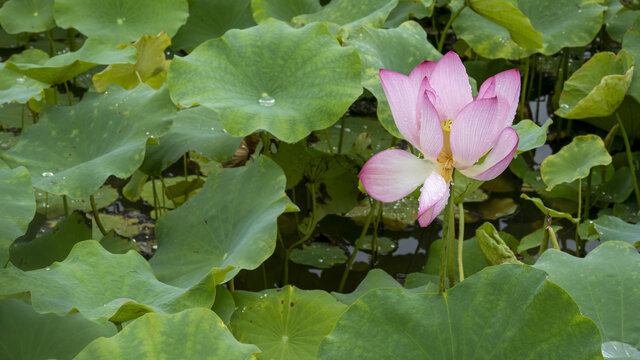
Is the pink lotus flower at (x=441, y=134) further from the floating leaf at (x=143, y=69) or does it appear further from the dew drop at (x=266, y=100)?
the floating leaf at (x=143, y=69)

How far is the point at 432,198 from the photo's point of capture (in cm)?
85

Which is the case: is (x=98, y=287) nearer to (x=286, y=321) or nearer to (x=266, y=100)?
(x=286, y=321)

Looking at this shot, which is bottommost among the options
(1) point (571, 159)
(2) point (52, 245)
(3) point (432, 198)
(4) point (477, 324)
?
(2) point (52, 245)

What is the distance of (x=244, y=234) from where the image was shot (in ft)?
4.67

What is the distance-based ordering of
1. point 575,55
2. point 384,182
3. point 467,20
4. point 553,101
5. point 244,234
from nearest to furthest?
point 384,182 → point 244,234 → point 467,20 → point 553,101 → point 575,55

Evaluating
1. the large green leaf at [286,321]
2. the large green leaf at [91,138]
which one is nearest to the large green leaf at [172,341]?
the large green leaf at [286,321]

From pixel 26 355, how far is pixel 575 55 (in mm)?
2814

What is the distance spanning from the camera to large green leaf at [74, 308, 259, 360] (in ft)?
3.12

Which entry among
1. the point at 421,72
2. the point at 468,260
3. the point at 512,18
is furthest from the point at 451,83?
the point at 512,18

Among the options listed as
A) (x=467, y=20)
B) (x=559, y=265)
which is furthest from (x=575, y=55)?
(x=559, y=265)

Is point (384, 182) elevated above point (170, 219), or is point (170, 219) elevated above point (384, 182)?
point (384, 182)

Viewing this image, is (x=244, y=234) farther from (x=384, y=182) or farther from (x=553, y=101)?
(x=553, y=101)

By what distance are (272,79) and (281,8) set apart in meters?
0.81

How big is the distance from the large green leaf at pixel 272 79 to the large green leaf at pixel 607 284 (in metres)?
0.59
